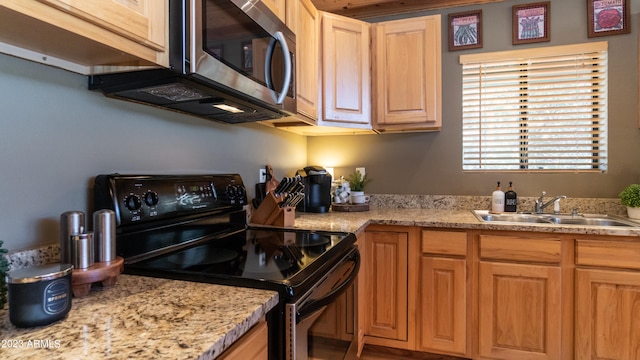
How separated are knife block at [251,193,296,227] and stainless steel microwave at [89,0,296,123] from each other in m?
0.46

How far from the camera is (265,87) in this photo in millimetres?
1344

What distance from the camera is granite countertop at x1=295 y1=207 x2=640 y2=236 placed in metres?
1.76

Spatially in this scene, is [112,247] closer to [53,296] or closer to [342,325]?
[53,296]

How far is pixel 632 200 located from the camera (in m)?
2.02

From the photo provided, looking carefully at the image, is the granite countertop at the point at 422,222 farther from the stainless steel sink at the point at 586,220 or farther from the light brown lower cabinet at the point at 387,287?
the stainless steel sink at the point at 586,220

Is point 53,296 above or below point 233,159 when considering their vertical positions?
below

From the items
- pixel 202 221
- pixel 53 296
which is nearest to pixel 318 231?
pixel 202 221

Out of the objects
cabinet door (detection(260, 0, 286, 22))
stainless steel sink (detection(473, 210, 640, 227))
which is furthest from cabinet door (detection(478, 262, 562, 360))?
cabinet door (detection(260, 0, 286, 22))

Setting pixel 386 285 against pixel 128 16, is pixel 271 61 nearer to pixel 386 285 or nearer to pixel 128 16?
pixel 128 16

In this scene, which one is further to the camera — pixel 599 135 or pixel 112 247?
pixel 599 135

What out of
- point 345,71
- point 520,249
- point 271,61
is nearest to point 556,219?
point 520,249

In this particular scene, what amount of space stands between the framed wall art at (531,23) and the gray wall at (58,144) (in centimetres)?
235

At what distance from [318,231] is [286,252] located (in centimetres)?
40

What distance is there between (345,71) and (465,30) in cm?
101
